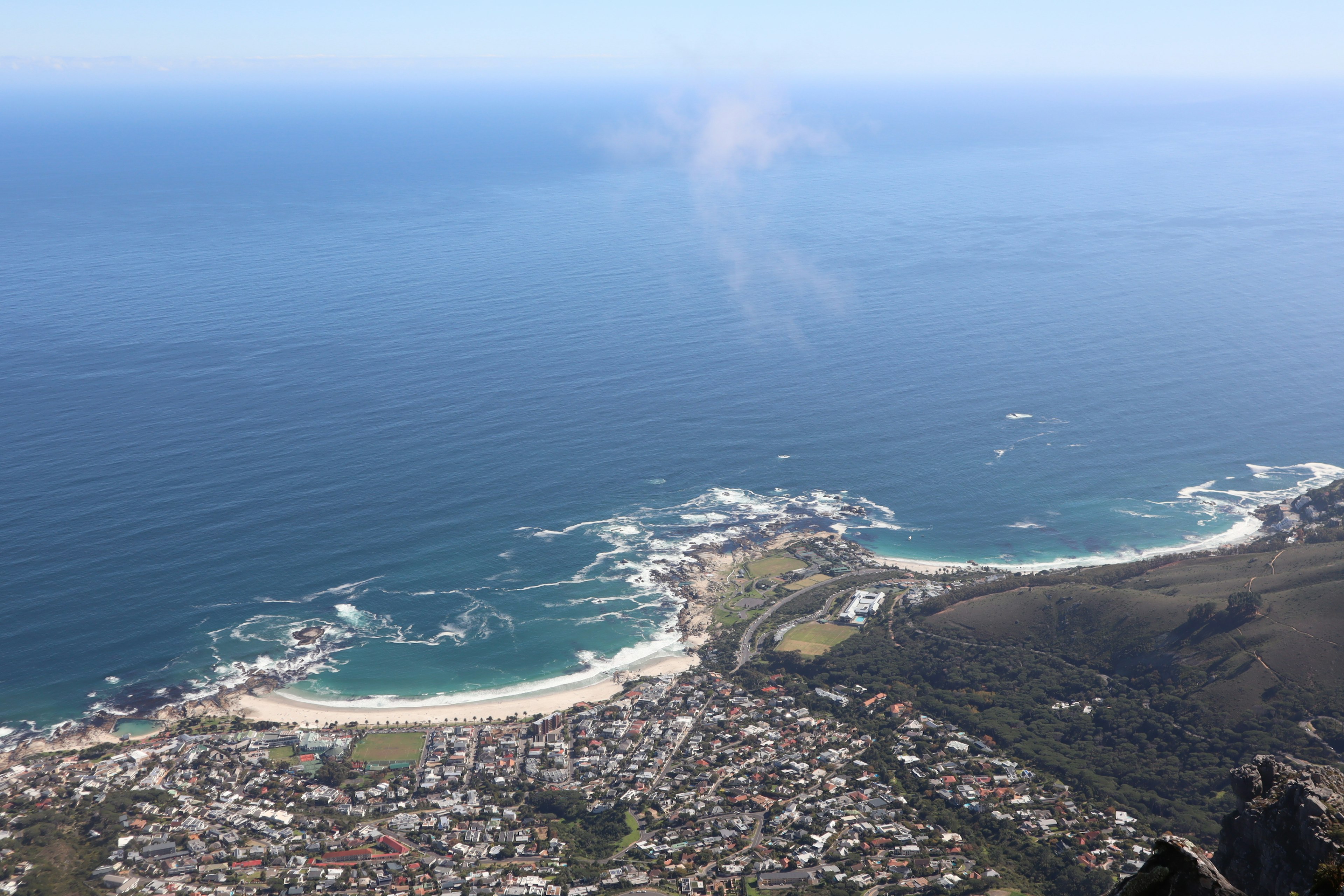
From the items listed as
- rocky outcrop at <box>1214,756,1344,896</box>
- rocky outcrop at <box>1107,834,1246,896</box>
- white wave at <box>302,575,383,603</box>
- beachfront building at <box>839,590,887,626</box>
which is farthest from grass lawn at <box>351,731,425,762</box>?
rocky outcrop at <box>1107,834,1246,896</box>

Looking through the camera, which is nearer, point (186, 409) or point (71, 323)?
point (186, 409)

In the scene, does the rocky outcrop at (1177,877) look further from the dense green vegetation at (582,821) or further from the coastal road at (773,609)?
the coastal road at (773,609)

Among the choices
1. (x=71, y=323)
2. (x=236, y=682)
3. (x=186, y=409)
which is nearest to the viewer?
(x=236, y=682)

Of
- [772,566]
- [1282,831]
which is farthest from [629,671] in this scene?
[1282,831]

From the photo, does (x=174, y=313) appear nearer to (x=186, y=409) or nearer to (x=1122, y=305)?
(x=186, y=409)

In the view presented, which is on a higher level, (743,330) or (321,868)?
(743,330)

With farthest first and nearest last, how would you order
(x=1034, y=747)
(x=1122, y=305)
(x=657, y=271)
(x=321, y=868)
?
(x=657, y=271) → (x=1122, y=305) → (x=1034, y=747) → (x=321, y=868)

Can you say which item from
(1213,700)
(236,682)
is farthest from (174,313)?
(1213,700)

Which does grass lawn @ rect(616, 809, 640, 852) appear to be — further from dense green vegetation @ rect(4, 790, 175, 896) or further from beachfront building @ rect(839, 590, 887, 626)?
beachfront building @ rect(839, 590, 887, 626)

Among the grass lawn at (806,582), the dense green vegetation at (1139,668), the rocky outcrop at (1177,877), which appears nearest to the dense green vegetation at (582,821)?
the dense green vegetation at (1139,668)
